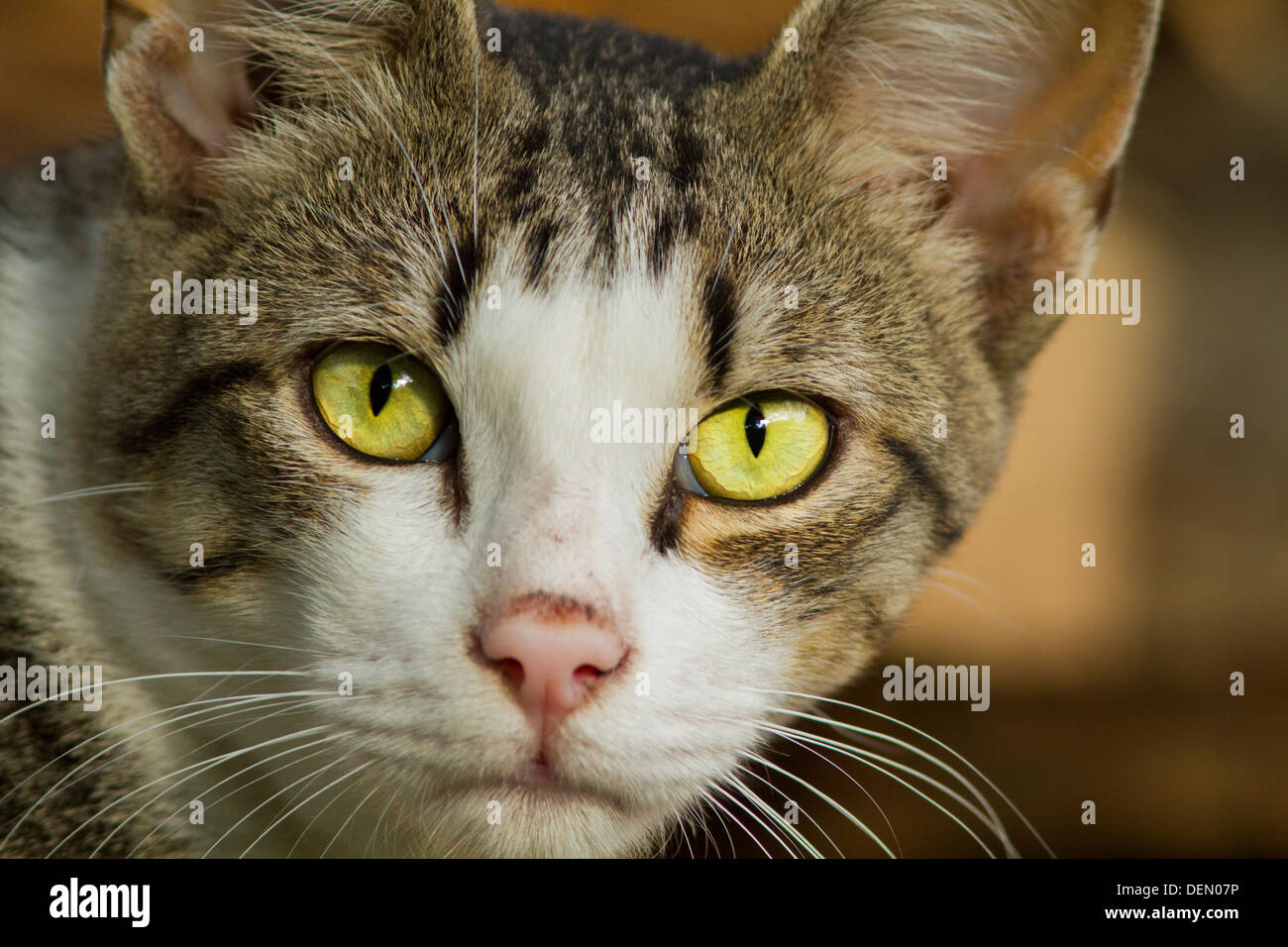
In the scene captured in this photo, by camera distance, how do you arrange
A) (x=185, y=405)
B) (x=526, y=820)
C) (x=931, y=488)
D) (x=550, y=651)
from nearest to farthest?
(x=550, y=651), (x=526, y=820), (x=185, y=405), (x=931, y=488)

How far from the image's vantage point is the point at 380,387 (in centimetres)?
101

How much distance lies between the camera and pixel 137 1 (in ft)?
3.46

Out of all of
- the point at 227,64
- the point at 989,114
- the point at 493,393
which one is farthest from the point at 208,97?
the point at 989,114

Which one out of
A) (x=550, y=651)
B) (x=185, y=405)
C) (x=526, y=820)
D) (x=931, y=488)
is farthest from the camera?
(x=931, y=488)

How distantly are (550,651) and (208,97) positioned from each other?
74 cm

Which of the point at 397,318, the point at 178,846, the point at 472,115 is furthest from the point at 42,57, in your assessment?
the point at 178,846

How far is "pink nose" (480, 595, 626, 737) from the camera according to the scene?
848 mm

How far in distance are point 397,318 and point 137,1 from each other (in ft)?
1.38

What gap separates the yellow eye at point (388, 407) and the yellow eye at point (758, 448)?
23 centimetres

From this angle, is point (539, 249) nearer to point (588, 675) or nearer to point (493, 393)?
point (493, 393)

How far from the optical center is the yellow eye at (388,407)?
1.00 m

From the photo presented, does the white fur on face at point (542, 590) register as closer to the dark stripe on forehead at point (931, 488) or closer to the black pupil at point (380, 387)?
the black pupil at point (380, 387)

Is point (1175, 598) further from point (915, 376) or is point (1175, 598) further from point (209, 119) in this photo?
point (209, 119)

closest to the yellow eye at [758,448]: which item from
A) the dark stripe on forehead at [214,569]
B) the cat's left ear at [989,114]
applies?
the cat's left ear at [989,114]
